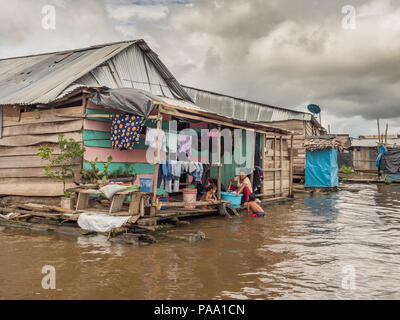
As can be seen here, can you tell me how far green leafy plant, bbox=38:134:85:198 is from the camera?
8695 millimetres

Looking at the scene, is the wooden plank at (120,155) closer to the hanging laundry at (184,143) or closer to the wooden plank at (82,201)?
the hanging laundry at (184,143)

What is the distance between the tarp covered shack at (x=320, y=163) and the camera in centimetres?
2005

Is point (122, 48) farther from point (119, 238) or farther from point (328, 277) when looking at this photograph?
point (328, 277)

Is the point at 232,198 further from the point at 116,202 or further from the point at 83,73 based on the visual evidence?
the point at 83,73

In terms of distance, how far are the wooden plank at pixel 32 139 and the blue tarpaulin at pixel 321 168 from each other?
50.1ft

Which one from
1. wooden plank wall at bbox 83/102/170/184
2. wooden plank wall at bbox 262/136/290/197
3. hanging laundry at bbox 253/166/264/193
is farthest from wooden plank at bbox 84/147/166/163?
wooden plank wall at bbox 262/136/290/197

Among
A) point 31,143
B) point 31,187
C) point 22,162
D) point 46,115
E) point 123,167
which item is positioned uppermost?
point 46,115

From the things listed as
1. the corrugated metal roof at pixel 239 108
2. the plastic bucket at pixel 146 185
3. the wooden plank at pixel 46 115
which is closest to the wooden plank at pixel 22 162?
the wooden plank at pixel 46 115

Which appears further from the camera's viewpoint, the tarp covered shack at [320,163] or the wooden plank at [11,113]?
the tarp covered shack at [320,163]

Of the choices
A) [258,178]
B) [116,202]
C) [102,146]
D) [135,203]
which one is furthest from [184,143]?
[258,178]

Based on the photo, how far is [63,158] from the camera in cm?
874

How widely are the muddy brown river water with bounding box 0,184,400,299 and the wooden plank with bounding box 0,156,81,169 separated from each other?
6.84 feet

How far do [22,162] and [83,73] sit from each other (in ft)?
10.1

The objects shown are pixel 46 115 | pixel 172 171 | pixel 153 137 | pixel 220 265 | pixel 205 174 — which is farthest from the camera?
pixel 205 174
